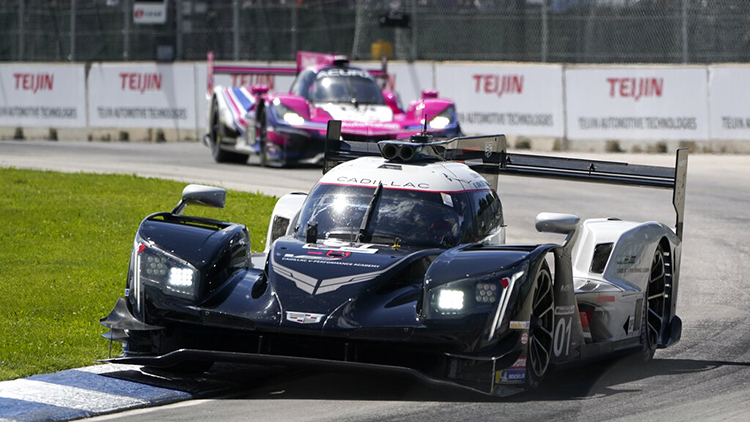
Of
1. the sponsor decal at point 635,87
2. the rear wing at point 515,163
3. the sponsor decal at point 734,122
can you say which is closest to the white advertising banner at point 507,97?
the sponsor decal at point 635,87

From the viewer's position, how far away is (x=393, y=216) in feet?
25.5

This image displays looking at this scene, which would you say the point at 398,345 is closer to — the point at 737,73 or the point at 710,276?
the point at 710,276

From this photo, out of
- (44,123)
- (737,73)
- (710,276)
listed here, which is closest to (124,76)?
(44,123)

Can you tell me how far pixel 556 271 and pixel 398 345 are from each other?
3.96ft

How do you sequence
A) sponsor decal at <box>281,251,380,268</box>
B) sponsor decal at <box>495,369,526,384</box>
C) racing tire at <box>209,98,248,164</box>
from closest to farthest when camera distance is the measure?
sponsor decal at <box>495,369,526,384</box>
sponsor decal at <box>281,251,380,268</box>
racing tire at <box>209,98,248,164</box>

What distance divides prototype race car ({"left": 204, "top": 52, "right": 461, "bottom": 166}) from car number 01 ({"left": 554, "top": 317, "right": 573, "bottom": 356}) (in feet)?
35.8

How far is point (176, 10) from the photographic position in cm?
2817

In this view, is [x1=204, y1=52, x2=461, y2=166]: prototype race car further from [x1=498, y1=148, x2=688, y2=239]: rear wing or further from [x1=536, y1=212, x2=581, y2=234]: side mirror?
[x1=536, y1=212, x2=581, y2=234]: side mirror

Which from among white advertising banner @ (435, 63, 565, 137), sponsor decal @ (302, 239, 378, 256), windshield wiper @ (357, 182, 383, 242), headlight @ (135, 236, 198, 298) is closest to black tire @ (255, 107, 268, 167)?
white advertising banner @ (435, 63, 565, 137)

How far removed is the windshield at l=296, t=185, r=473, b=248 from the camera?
766cm

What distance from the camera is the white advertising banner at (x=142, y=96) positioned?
86.1ft

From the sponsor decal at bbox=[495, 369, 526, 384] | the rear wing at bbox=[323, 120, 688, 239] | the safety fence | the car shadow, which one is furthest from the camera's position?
the safety fence

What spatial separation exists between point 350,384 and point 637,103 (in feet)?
53.0

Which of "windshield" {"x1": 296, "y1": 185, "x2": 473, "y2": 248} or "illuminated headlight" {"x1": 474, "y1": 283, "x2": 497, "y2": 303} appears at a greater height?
"windshield" {"x1": 296, "y1": 185, "x2": 473, "y2": 248}
